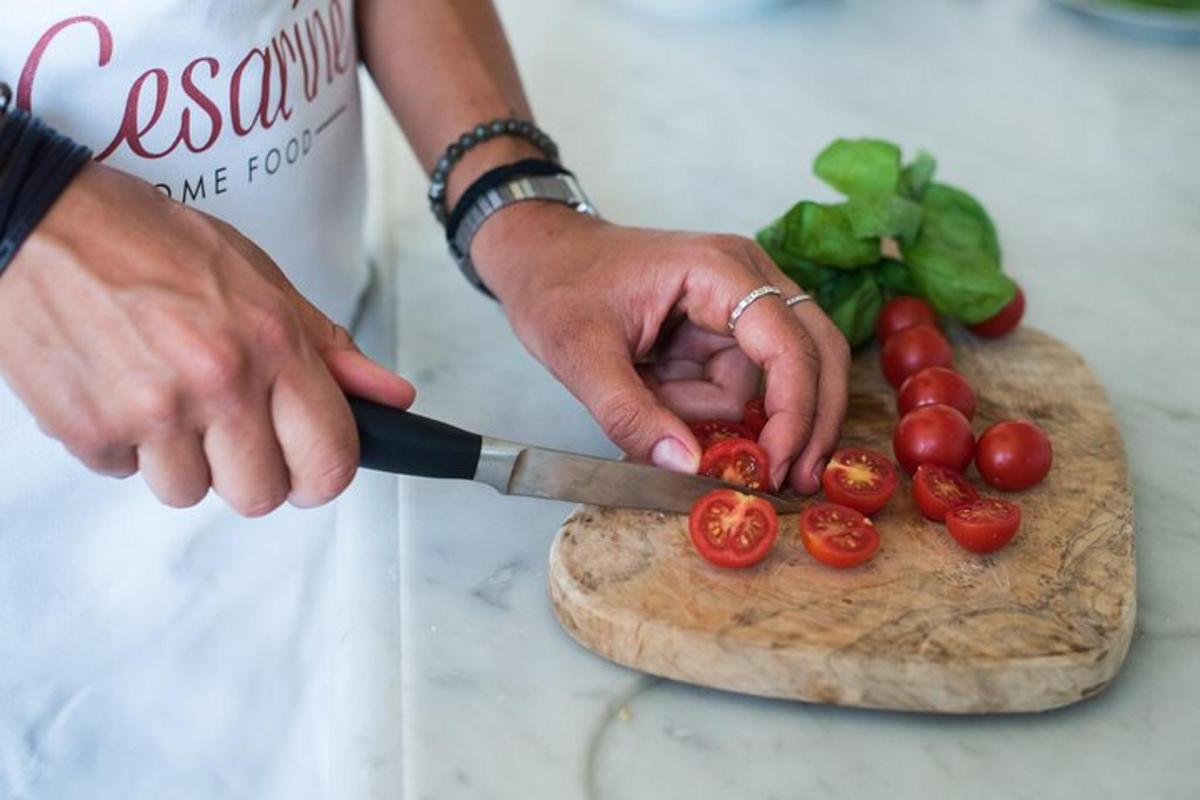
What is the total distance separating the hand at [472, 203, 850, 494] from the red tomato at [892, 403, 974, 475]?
53mm

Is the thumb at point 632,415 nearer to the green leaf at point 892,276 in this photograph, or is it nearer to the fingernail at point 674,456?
the fingernail at point 674,456

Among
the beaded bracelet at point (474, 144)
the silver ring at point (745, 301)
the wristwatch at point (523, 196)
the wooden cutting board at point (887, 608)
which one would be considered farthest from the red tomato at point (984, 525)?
the beaded bracelet at point (474, 144)

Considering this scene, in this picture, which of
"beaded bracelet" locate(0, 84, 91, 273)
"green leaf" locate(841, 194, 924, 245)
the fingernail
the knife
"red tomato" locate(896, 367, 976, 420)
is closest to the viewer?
"beaded bracelet" locate(0, 84, 91, 273)

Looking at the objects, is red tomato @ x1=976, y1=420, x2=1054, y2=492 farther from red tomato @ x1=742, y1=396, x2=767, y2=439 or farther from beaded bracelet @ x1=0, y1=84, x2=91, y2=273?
beaded bracelet @ x1=0, y1=84, x2=91, y2=273

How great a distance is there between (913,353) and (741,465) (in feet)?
0.81

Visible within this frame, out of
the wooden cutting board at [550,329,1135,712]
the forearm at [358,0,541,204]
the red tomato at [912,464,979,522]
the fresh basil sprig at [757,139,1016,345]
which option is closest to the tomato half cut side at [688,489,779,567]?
the wooden cutting board at [550,329,1135,712]

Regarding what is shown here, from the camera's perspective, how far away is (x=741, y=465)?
41.3 inches

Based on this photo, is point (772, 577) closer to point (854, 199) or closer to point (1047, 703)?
point (1047, 703)

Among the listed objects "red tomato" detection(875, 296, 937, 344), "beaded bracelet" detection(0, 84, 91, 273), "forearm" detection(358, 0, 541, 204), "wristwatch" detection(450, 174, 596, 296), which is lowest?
"red tomato" detection(875, 296, 937, 344)

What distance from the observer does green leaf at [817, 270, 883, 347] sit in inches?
50.1

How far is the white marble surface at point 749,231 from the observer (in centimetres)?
90

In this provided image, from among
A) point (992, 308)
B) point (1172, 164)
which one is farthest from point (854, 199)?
point (1172, 164)

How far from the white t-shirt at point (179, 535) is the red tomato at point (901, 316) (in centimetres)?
49

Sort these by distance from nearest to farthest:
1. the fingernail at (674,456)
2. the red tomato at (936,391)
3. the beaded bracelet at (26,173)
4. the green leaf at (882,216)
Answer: the beaded bracelet at (26,173)
the fingernail at (674,456)
the red tomato at (936,391)
the green leaf at (882,216)
